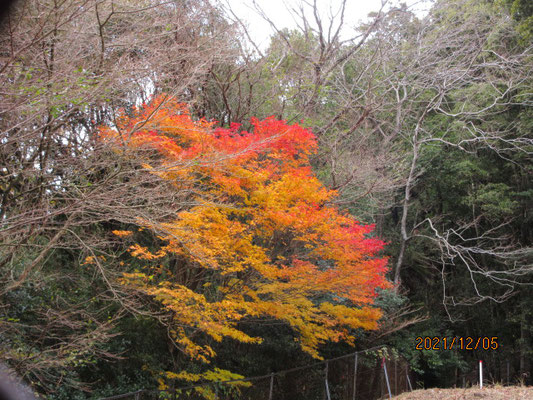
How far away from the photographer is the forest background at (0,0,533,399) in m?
6.85

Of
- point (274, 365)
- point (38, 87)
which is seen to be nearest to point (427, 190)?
point (274, 365)

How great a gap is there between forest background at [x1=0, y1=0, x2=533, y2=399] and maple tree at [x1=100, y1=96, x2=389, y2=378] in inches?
2.6

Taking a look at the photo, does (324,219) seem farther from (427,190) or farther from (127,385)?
(427,190)

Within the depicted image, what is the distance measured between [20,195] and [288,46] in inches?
516

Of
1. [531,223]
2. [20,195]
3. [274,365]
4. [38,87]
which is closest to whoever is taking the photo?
[38,87]

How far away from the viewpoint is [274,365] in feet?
47.5

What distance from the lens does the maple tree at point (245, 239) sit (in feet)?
28.6

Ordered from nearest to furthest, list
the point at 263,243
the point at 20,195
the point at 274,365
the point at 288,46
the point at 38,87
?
the point at 38,87 < the point at 20,195 < the point at 263,243 < the point at 274,365 < the point at 288,46
